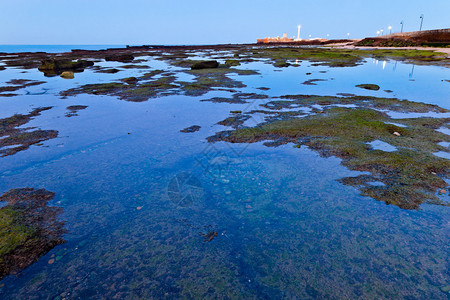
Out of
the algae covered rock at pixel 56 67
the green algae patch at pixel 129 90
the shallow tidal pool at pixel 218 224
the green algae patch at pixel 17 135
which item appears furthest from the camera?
the algae covered rock at pixel 56 67

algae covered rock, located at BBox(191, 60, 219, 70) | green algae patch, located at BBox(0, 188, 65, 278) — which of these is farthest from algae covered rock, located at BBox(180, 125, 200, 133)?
algae covered rock, located at BBox(191, 60, 219, 70)

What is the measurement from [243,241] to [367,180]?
441 centimetres

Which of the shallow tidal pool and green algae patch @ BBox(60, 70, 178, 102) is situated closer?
the shallow tidal pool

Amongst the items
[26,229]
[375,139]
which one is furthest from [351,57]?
[26,229]

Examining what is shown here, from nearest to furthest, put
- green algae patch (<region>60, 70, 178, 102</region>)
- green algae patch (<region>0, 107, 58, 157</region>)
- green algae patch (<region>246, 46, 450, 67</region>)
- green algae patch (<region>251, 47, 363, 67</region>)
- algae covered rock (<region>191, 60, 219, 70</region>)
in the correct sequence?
green algae patch (<region>0, 107, 58, 157</region>), green algae patch (<region>60, 70, 178, 102</region>), algae covered rock (<region>191, 60, 219, 70</region>), green algae patch (<region>251, 47, 363, 67</region>), green algae patch (<region>246, 46, 450, 67</region>)

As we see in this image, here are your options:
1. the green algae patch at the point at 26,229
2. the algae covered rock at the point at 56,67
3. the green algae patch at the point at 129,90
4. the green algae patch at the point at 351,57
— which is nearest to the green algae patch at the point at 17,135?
the green algae patch at the point at 26,229

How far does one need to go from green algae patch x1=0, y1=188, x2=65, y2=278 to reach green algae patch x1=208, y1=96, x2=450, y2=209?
6521 mm

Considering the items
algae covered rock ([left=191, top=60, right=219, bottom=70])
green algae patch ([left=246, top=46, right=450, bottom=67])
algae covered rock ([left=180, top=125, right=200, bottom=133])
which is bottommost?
algae covered rock ([left=180, top=125, right=200, bottom=133])

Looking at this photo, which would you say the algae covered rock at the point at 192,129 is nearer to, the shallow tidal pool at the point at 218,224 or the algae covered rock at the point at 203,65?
the shallow tidal pool at the point at 218,224

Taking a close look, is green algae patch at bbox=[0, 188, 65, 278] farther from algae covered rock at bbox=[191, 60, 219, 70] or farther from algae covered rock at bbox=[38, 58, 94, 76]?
algae covered rock at bbox=[38, 58, 94, 76]

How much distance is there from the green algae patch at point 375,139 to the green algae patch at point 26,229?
21.4ft

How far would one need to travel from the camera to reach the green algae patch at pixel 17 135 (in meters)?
10.4

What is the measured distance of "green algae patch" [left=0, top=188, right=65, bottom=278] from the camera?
483cm

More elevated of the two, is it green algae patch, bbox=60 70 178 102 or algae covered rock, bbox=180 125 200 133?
green algae patch, bbox=60 70 178 102
